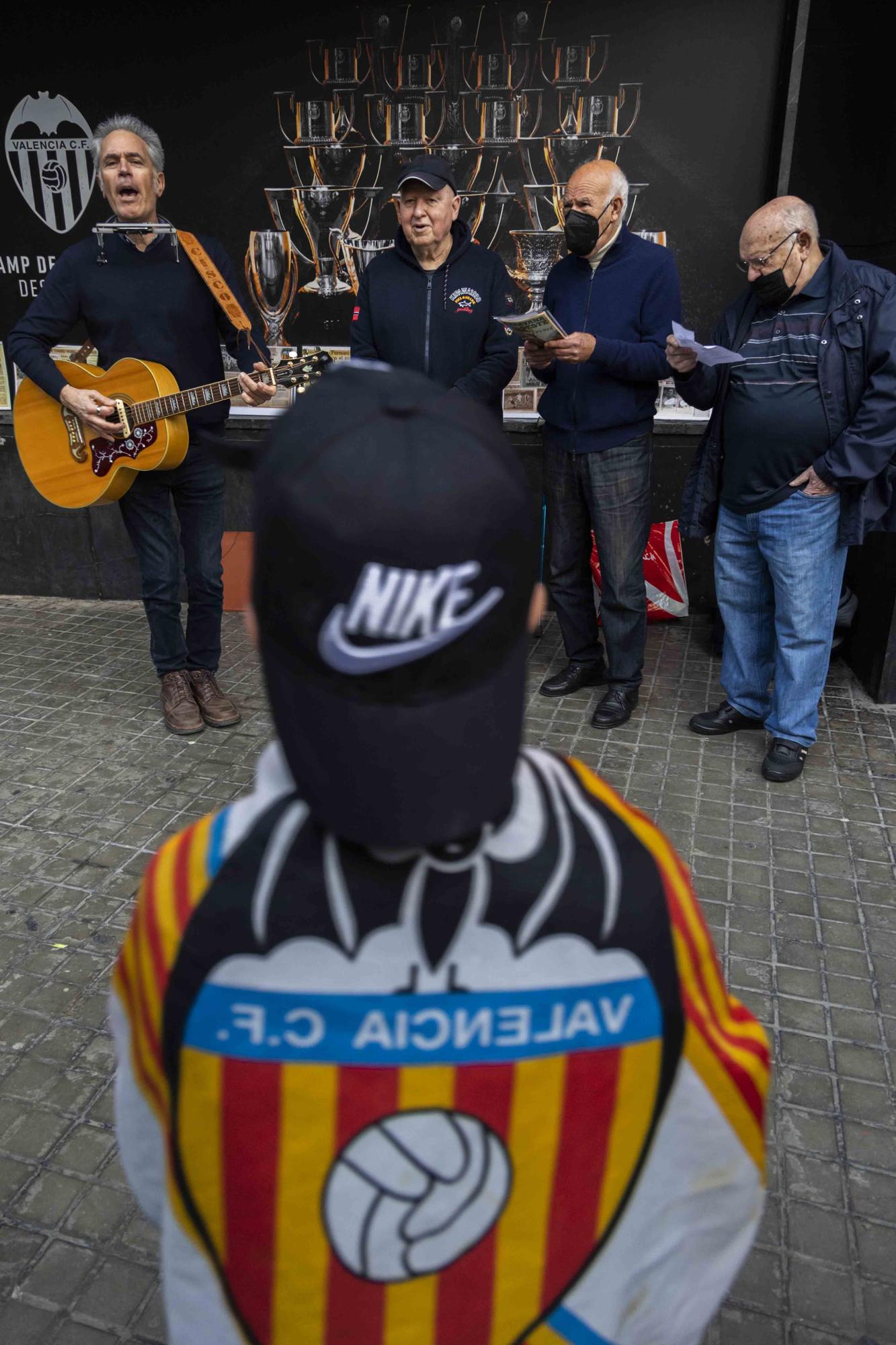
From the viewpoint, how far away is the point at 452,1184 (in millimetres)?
1024

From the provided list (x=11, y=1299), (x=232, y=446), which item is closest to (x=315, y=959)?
(x=232, y=446)

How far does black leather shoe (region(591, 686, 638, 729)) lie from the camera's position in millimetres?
4570

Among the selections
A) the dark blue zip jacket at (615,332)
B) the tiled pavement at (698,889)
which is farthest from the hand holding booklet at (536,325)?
the tiled pavement at (698,889)

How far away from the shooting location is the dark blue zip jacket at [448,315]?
438 centimetres

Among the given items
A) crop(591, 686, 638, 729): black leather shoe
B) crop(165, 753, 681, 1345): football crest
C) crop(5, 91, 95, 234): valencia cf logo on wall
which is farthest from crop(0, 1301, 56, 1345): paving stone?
crop(5, 91, 95, 234): valencia cf logo on wall

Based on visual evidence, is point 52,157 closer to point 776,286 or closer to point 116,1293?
point 776,286

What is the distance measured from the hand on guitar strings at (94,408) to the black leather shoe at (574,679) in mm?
2248

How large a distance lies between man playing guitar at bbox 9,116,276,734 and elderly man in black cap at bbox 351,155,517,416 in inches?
22.8

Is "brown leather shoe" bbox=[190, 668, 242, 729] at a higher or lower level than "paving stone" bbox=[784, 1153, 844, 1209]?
higher

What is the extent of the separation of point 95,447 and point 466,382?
5.38 feet

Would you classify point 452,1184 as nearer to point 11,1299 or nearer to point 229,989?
point 229,989

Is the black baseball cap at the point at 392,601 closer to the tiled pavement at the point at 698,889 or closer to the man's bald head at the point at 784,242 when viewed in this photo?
the tiled pavement at the point at 698,889

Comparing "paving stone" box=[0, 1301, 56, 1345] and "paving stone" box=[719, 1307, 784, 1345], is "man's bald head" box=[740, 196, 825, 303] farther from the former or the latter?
"paving stone" box=[0, 1301, 56, 1345]

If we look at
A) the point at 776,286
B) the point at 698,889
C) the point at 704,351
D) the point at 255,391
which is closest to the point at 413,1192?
the point at 698,889
